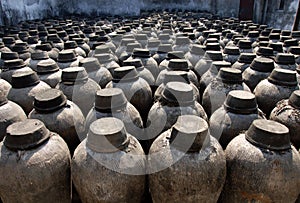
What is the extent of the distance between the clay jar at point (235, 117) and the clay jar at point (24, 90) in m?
2.72

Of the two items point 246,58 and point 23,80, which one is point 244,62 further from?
point 23,80

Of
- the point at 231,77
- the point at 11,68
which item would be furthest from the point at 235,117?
the point at 11,68

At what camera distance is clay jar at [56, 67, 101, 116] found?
13.9 feet

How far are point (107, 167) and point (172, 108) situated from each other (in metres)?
1.29

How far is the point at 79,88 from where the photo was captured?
14.1 feet

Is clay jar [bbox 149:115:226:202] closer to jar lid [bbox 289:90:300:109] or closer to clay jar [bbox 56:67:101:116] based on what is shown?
jar lid [bbox 289:90:300:109]

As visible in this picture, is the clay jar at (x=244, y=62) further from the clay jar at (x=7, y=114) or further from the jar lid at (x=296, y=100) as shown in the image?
the clay jar at (x=7, y=114)

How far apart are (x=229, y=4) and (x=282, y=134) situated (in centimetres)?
1917

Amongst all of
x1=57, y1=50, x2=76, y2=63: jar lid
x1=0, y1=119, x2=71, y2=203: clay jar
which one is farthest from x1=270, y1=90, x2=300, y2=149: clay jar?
x1=57, y1=50, x2=76, y2=63: jar lid

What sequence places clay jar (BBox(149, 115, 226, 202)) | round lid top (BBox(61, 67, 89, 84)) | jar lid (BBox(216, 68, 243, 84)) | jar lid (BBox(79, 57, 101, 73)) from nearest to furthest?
clay jar (BBox(149, 115, 226, 202))
jar lid (BBox(216, 68, 243, 84))
round lid top (BBox(61, 67, 89, 84))
jar lid (BBox(79, 57, 101, 73))

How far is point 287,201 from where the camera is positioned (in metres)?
2.77

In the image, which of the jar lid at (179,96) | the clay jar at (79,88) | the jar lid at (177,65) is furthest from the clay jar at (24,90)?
the jar lid at (177,65)

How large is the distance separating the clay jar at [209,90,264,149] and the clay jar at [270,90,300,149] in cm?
29

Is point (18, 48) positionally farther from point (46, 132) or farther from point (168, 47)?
point (46, 132)
